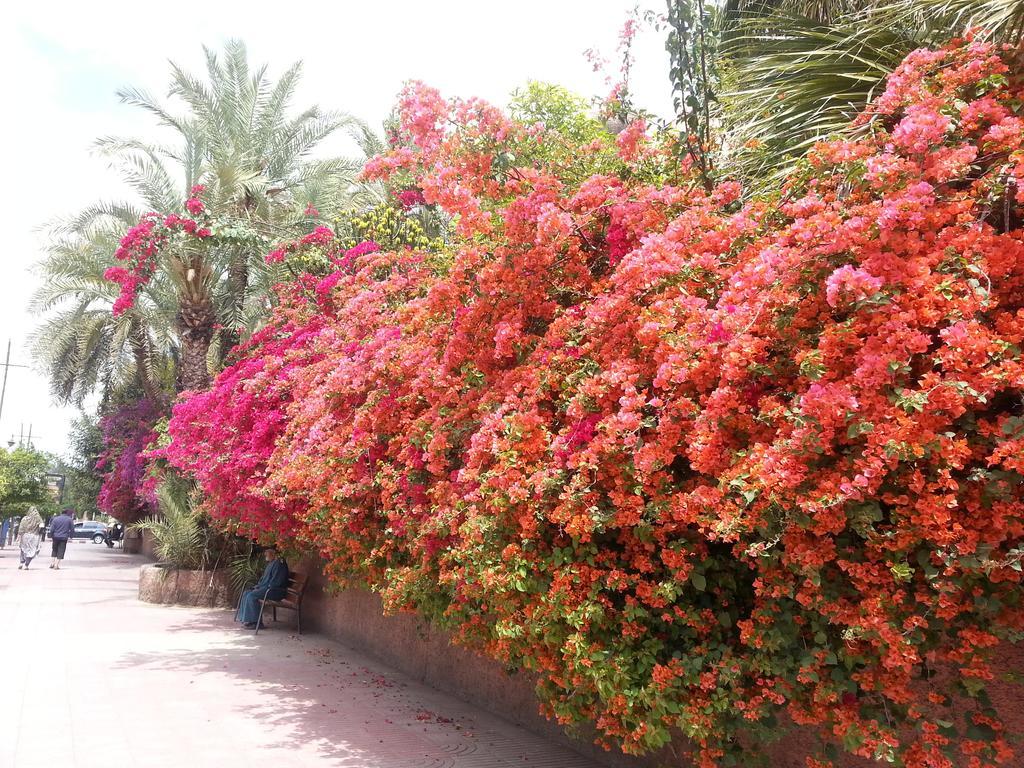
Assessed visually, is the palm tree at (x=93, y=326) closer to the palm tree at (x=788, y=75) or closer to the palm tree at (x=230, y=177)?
the palm tree at (x=230, y=177)

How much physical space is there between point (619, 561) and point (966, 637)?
1513mm

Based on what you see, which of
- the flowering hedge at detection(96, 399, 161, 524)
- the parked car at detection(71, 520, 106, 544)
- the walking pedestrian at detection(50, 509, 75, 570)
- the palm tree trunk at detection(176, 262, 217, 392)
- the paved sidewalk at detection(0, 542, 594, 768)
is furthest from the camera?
the parked car at detection(71, 520, 106, 544)

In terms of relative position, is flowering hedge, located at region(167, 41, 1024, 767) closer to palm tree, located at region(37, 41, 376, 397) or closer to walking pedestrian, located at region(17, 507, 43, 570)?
palm tree, located at region(37, 41, 376, 397)

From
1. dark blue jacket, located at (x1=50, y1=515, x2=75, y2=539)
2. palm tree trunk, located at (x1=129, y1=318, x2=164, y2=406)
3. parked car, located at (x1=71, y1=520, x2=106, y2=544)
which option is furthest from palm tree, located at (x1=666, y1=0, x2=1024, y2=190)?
parked car, located at (x1=71, y1=520, x2=106, y2=544)

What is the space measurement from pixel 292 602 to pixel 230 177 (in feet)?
24.0

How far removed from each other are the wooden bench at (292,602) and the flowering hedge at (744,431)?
5.85 metres

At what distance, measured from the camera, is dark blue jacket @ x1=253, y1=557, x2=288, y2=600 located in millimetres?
10547

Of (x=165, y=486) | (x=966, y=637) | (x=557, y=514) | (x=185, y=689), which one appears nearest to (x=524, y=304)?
(x=557, y=514)

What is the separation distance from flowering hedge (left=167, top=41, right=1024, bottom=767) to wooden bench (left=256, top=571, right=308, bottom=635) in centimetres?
585

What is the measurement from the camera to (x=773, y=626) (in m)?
3.18

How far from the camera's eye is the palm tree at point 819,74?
14.8 feet

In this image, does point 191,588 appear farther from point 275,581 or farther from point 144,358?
point 144,358

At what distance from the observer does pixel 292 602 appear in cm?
1088

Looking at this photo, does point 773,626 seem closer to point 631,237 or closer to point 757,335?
point 757,335
